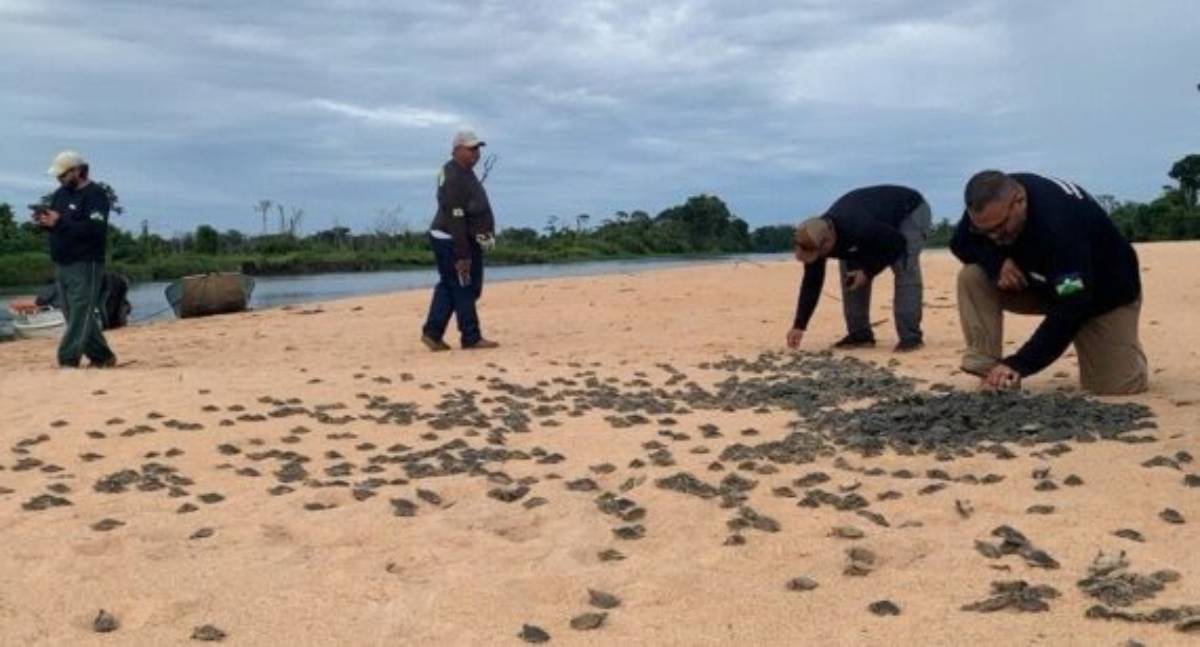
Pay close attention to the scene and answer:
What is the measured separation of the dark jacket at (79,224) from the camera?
8.96 metres

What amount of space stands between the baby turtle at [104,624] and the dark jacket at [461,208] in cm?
670

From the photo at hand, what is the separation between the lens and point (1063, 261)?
5375 mm

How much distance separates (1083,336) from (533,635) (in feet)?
13.7

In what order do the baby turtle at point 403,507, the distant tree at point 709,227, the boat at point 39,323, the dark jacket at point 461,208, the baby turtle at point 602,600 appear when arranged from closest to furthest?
the baby turtle at point 602,600 < the baby turtle at point 403,507 < the dark jacket at point 461,208 < the boat at point 39,323 < the distant tree at point 709,227

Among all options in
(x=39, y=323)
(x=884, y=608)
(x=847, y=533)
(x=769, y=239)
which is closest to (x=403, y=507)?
(x=847, y=533)

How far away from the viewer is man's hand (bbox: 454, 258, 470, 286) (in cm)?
980

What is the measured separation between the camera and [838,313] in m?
12.8

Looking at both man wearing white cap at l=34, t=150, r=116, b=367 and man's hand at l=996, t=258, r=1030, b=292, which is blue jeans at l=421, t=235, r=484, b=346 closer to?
man wearing white cap at l=34, t=150, r=116, b=367

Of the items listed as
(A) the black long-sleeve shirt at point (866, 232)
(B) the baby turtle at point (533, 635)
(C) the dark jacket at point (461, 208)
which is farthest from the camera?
(C) the dark jacket at point (461, 208)

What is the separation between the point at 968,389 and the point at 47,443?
498cm

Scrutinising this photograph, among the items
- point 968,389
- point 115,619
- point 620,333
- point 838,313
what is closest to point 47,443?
point 115,619

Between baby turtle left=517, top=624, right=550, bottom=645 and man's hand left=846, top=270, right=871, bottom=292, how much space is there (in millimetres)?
6030

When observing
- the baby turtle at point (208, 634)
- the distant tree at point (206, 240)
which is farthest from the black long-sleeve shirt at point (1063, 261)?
the distant tree at point (206, 240)

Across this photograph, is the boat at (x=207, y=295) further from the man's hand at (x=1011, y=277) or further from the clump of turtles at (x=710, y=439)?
the man's hand at (x=1011, y=277)
